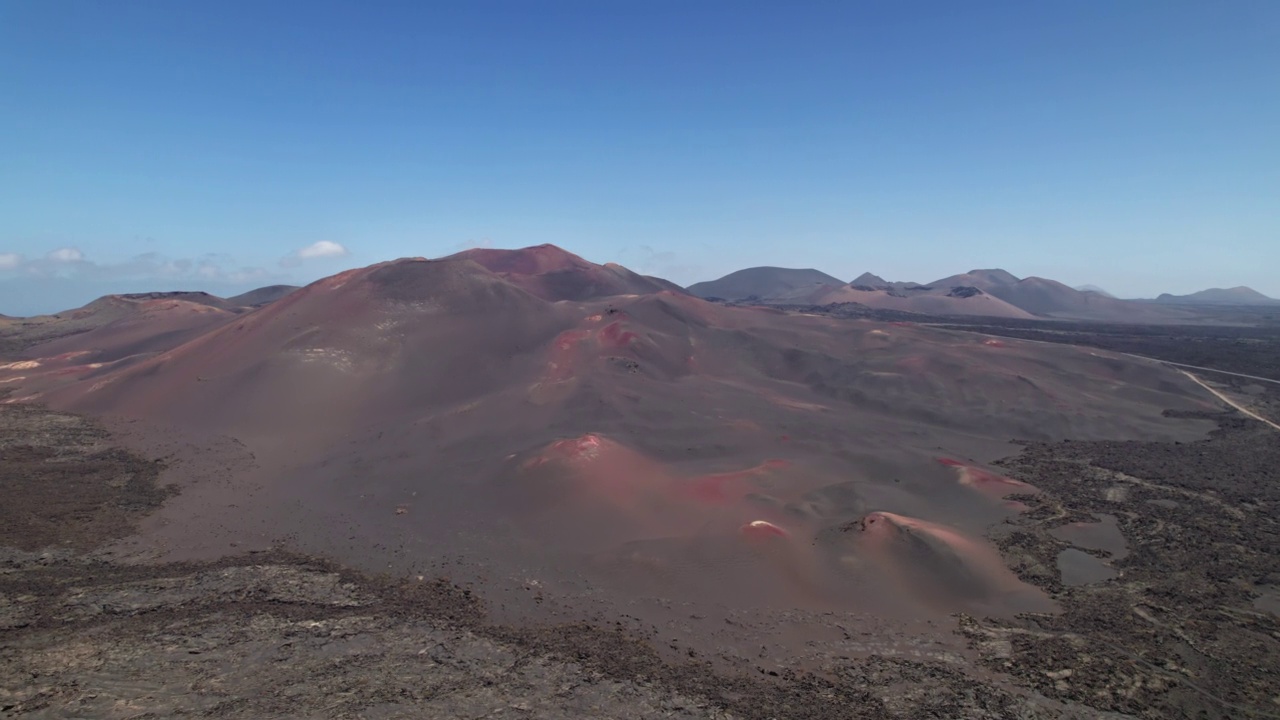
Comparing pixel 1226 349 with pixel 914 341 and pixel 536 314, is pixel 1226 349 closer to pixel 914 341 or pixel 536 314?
pixel 914 341

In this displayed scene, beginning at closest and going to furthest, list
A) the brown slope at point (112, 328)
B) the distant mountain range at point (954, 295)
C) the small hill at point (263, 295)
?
the brown slope at point (112, 328), the small hill at point (263, 295), the distant mountain range at point (954, 295)

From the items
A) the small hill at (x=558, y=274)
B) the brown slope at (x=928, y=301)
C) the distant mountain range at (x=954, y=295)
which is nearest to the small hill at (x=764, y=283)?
the distant mountain range at (x=954, y=295)

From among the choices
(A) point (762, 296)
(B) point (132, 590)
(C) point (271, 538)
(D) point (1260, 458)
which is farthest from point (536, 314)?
(A) point (762, 296)

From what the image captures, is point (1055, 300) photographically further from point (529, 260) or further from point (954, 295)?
point (529, 260)

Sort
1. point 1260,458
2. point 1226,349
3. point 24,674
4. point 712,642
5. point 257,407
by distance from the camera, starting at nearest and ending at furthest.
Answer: point 24,674
point 712,642
point 1260,458
point 257,407
point 1226,349

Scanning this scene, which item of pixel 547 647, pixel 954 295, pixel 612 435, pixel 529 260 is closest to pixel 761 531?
pixel 547 647

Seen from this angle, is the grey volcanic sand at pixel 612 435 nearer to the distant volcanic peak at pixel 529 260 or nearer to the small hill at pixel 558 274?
the small hill at pixel 558 274

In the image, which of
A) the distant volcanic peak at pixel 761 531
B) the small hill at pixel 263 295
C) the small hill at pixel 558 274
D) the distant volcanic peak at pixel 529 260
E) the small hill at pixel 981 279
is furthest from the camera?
the small hill at pixel 981 279

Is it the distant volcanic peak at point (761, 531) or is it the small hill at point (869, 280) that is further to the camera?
the small hill at point (869, 280)

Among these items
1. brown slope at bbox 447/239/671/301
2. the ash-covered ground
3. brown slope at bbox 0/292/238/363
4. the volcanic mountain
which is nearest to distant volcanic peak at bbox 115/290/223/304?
brown slope at bbox 0/292/238/363
